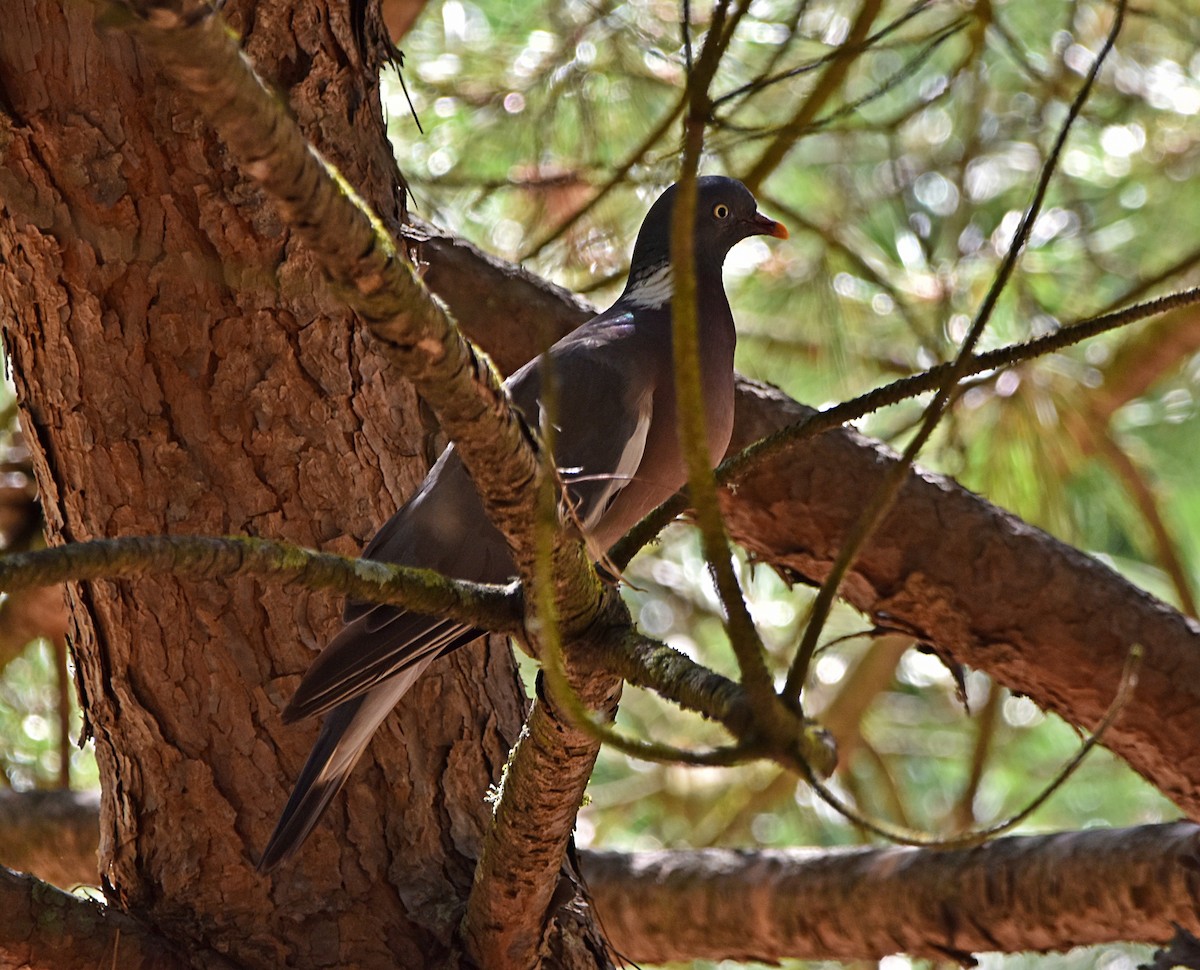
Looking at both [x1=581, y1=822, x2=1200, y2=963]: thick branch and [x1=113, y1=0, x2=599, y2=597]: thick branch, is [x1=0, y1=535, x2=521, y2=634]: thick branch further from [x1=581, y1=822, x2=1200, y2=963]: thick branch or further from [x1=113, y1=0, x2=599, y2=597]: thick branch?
[x1=581, y1=822, x2=1200, y2=963]: thick branch

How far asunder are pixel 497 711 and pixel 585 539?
0.81 meters

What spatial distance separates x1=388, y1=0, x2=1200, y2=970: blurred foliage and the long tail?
137 centimetres

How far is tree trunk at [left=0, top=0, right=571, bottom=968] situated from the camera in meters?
1.84

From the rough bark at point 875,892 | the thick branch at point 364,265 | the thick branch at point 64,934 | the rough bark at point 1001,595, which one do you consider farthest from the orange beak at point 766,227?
the thick branch at point 64,934

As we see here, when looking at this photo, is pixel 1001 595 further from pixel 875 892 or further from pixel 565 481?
pixel 565 481

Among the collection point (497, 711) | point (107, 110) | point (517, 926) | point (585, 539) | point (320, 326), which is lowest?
point (517, 926)

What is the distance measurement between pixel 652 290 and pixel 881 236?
1518 mm

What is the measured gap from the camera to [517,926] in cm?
174

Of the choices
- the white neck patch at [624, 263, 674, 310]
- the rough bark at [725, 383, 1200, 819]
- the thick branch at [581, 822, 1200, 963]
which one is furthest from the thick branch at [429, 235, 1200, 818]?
the white neck patch at [624, 263, 674, 310]

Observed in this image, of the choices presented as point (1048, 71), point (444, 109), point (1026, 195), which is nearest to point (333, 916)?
point (444, 109)

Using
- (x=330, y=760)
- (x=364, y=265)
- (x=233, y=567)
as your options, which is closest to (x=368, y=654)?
(x=330, y=760)

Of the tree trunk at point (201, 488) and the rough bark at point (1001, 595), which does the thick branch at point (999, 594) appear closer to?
the rough bark at point (1001, 595)

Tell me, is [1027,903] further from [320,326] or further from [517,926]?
[320,326]

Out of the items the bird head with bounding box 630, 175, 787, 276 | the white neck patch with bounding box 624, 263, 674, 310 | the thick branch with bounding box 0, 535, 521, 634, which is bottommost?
the thick branch with bounding box 0, 535, 521, 634
